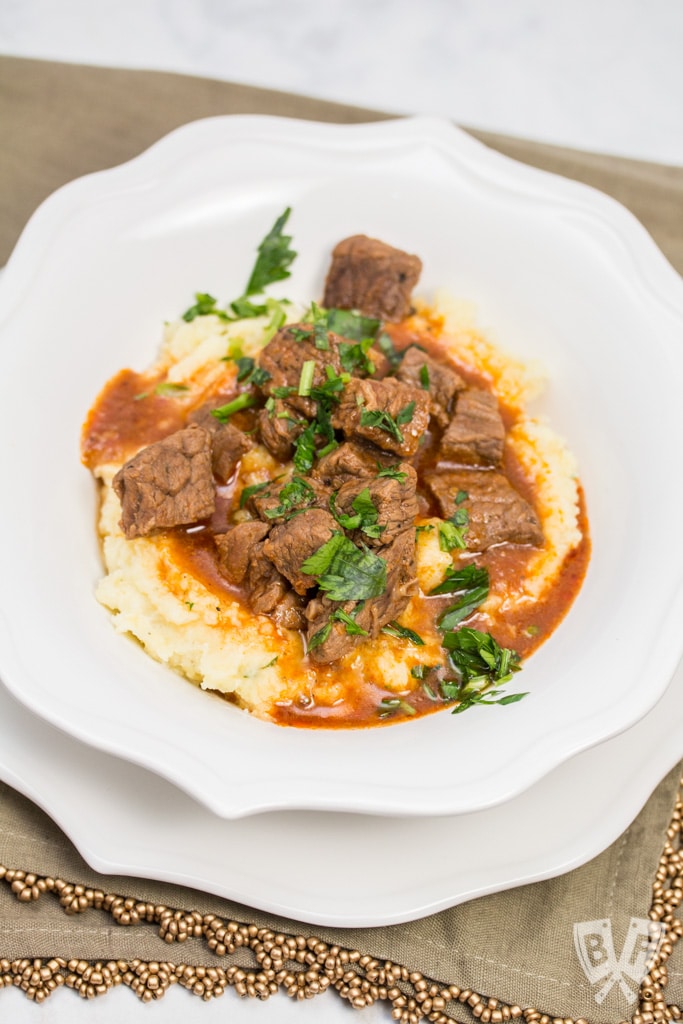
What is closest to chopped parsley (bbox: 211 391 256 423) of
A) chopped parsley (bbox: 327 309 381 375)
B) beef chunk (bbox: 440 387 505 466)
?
chopped parsley (bbox: 327 309 381 375)

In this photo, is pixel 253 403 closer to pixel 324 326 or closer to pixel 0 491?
pixel 324 326

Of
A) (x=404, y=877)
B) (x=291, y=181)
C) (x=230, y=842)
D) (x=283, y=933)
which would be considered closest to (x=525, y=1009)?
(x=404, y=877)

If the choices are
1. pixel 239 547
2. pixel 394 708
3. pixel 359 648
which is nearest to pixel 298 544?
pixel 239 547

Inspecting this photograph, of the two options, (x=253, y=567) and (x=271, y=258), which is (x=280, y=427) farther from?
(x=271, y=258)

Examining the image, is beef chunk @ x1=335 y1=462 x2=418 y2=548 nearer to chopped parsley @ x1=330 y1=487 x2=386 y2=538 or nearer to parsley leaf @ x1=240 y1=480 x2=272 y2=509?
chopped parsley @ x1=330 y1=487 x2=386 y2=538

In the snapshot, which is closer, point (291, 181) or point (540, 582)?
point (540, 582)

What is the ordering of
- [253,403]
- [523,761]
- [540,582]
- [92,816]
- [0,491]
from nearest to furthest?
1. [523,761]
2. [92,816]
3. [0,491]
4. [540,582]
5. [253,403]

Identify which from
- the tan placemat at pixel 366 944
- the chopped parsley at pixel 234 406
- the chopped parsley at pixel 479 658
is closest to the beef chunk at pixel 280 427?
the chopped parsley at pixel 234 406
